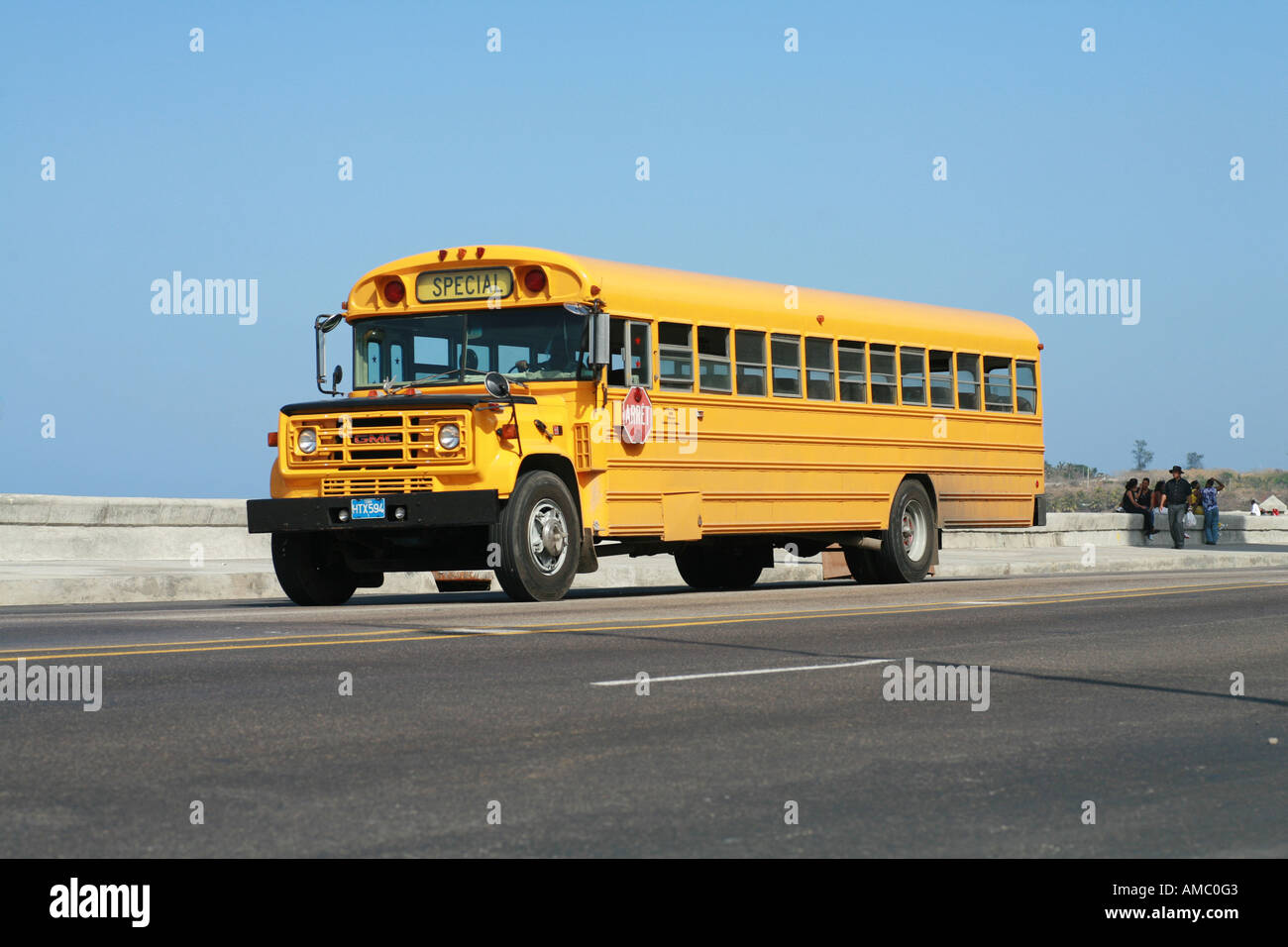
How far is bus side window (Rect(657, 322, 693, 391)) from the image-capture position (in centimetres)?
1694

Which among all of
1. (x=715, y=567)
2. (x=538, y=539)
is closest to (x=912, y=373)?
(x=715, y=567)

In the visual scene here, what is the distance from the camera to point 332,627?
12.4 m

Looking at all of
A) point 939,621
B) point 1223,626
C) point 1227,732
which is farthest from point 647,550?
point 1227,732

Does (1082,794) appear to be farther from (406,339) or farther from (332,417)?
(406,339)

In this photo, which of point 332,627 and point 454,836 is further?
point 332,627

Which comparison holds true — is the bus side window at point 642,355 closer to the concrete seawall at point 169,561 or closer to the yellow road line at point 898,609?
the yellow road line at point 898,609

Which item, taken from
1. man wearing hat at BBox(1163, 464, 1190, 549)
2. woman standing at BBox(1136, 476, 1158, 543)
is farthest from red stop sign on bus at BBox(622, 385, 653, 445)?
woman standing at BBox(1136, 476, 1158, 543)

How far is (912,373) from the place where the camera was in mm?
20438

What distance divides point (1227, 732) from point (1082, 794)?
1876 millimetres

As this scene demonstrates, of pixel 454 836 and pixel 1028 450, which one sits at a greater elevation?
pixel 1028 450

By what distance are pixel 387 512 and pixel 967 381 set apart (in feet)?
29.4

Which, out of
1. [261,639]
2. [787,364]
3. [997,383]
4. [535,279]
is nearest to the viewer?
[261,639]

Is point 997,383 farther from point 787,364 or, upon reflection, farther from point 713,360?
point 713,360

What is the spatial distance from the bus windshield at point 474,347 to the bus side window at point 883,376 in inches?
196
